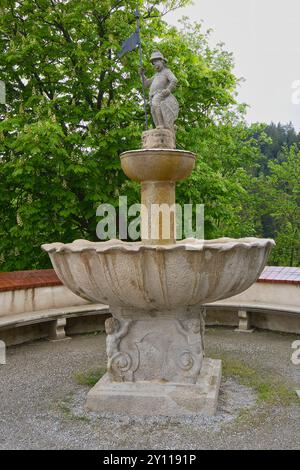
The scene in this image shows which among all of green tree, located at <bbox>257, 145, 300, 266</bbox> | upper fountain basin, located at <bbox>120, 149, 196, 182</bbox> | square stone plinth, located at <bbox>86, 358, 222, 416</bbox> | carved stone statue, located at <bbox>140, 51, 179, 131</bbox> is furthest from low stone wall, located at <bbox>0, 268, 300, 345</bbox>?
green tree, located at <bbox>257, 145, 300, 266</bbox>

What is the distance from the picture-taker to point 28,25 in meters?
9.27

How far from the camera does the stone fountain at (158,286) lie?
4.15 meters

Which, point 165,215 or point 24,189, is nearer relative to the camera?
point 165,215

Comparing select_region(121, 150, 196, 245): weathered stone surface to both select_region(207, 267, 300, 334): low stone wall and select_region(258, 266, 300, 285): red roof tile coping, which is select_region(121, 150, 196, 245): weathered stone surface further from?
select_region(258, 266, 300, 285): red roof tile coping

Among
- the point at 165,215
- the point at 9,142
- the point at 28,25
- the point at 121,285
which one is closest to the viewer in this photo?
the point at 121,285

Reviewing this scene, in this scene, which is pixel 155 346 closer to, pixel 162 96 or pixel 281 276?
pixel 162 96

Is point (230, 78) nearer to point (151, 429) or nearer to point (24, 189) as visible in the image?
point (24, 189)

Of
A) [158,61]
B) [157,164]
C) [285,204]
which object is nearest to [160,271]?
[157,164]

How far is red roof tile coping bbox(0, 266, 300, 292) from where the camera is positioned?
770 centimetres

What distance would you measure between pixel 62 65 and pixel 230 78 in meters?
3.67

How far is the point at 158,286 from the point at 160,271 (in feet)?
0.61

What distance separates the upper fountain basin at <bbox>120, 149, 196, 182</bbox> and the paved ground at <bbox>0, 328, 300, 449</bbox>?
2518 mm

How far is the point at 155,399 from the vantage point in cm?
464
